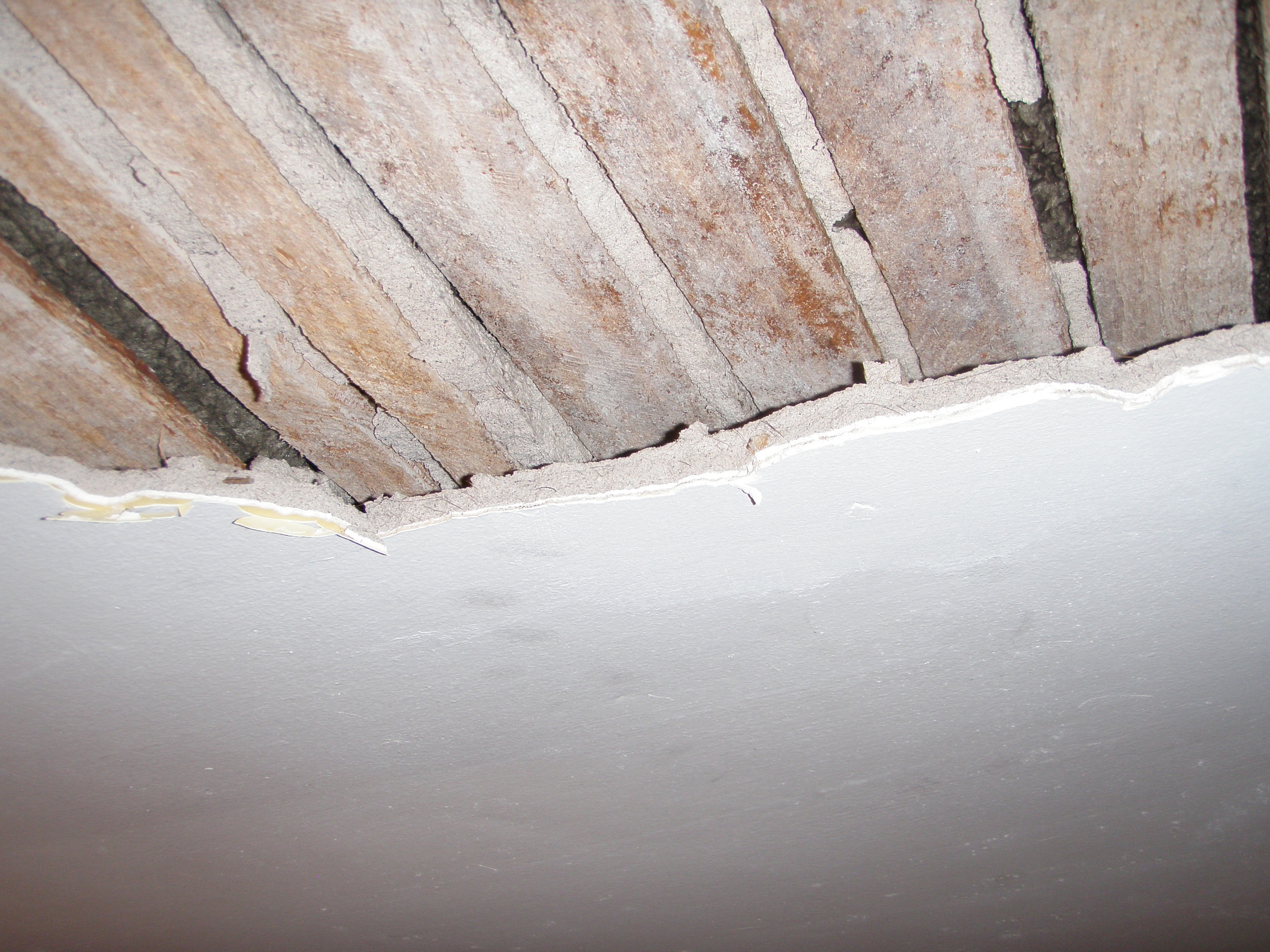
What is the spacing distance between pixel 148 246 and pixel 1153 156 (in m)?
1.42

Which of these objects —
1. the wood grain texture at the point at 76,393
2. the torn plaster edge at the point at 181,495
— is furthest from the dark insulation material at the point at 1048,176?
the wood grain texture at the point at 76,393

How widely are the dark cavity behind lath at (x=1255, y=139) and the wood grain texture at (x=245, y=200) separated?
118 centimetres

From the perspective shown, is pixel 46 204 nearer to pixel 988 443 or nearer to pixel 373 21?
pixel 373 21

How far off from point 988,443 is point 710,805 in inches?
44.0

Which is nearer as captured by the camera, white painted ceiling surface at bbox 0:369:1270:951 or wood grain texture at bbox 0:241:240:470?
wood grain texture at bbox 0:241:240:470

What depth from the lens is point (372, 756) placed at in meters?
1.56

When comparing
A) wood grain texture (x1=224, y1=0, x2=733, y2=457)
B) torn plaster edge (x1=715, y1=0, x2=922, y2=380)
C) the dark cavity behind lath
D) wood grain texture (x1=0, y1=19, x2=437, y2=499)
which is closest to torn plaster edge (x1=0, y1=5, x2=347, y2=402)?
wood grain texture (x1=0, y1=19, x2=437, y2=499)

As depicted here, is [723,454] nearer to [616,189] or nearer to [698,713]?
[616,189]

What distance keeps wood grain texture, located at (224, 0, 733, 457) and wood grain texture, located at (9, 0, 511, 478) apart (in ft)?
0.34

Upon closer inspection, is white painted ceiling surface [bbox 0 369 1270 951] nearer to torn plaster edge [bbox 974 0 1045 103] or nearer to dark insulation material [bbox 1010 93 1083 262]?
dark insulation material [bbox 1010 93 1083 262]

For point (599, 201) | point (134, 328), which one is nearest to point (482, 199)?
point (599, 201)

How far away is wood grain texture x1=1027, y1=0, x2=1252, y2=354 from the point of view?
0.88 metres

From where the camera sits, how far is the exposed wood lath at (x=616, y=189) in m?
0.88

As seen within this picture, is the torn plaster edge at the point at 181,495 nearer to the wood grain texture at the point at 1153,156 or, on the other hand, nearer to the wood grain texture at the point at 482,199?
the wood grain texture at the point at 482,199
